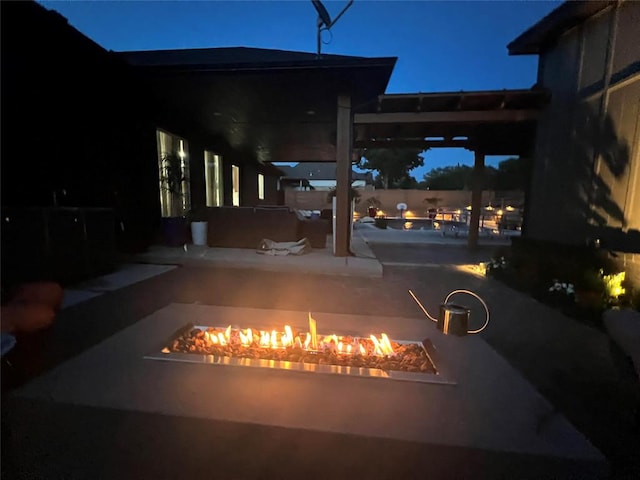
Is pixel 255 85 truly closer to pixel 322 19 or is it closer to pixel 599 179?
pixel 322 19

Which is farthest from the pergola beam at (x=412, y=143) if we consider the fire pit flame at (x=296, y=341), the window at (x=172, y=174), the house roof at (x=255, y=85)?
the fire pit flame at (x=296, y=341)

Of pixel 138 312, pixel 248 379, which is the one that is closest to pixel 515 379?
pixel 248 379

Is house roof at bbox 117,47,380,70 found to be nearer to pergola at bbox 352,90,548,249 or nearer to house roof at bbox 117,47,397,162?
house roof at bbox 117,47,397,162

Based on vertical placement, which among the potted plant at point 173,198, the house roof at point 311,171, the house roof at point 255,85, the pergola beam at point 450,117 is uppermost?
the house roof at point 311,171

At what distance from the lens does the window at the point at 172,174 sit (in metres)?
6.03

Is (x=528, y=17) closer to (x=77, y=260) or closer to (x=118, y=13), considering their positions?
(x=118, y=13)

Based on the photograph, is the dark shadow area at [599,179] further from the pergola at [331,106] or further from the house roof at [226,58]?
the house roof at [226,58]

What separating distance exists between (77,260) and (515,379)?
14.1 feet

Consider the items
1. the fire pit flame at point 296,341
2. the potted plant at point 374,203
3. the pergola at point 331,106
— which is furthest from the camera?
the potted plant at point 374,203

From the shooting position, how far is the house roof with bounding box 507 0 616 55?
3936 mm

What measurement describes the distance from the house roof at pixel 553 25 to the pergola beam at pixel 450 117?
1.05m

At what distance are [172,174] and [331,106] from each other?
351 cm

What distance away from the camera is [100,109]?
14.5ft

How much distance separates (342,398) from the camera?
1.22 m
